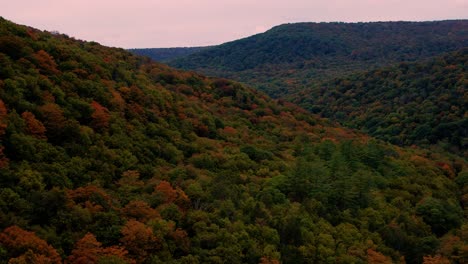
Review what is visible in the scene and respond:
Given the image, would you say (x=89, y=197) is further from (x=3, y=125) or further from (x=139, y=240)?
(x=3, y=125)

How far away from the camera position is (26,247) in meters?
22.6

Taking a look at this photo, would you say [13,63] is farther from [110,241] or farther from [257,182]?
[257,182]

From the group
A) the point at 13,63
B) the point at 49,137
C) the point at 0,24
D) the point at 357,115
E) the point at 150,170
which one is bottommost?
the point at 357,115

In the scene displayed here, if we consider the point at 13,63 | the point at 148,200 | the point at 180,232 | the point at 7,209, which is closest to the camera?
the point at 7,209

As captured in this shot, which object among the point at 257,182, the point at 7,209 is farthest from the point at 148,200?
the point at 257,182

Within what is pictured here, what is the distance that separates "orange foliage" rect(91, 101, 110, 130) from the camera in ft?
132

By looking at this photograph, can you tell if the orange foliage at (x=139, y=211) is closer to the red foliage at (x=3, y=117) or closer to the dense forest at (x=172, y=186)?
the dense forest at (x=172, y=186)

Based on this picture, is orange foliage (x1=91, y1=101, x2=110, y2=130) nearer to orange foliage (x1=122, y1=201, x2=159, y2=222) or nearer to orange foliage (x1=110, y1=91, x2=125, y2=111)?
orange foliage (x1=110, y1=91, x2=125, y2=111)

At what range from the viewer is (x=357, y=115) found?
433 ft

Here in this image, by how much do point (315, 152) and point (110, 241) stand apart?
128 feet

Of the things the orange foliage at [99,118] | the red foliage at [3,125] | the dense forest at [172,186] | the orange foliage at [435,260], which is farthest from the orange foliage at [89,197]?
the orange foliage at [435,260]

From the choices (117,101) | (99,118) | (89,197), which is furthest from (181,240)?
(117,101)

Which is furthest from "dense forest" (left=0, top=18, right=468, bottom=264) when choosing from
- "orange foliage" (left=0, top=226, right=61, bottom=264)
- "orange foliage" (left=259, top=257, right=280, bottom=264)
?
"orange foliage" (left=259, top=257, right=280, bottom=264)

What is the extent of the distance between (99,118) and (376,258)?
87.0 ft
